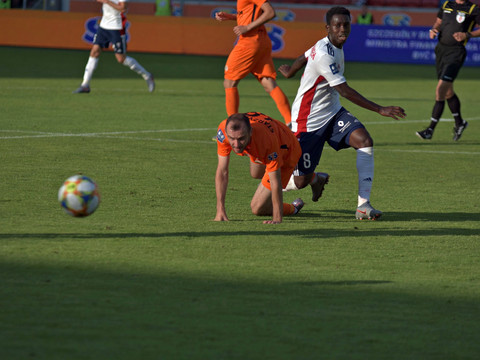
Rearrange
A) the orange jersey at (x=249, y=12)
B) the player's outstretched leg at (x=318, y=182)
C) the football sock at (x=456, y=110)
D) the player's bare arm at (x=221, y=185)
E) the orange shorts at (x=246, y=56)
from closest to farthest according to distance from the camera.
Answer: the player's bare arm at (x=221, y=185) < the player's outstretched leg at (x=318, y=182) < the orange shorts at (x=246, y=56) < the orange jersey at (x=249, y=12) < the football sock at (x=456, y=110)

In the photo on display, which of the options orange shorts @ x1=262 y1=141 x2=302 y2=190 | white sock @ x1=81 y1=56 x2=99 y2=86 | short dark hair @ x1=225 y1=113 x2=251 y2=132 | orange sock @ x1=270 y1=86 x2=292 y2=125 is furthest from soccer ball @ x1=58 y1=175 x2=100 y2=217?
white sock @ x1=81 y1=56 x2=99 y2=86

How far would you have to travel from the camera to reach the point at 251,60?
40.2ft

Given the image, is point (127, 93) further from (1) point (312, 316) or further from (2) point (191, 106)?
(1) point (312, 316)

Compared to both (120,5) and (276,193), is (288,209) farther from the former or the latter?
(120,5)

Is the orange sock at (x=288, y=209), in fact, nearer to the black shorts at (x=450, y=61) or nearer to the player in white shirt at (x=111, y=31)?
the black shorts at (x=450, y=61)

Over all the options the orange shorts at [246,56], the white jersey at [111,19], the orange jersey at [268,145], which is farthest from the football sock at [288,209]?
the white jersey at [111,19]

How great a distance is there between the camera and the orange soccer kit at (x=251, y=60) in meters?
12.1

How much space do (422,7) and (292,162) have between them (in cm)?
3540

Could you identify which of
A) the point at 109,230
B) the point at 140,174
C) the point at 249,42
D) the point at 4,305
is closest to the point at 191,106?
the point at 249,42

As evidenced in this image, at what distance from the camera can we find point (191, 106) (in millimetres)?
17203

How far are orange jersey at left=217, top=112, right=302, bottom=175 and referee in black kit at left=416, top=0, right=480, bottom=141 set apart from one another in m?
6.39

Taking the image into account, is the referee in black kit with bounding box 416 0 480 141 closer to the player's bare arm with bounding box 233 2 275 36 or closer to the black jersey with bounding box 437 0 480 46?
the black jersey with bounding box 437 0 480 46

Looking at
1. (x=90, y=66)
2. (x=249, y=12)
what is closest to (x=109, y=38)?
(x=90, y=66)

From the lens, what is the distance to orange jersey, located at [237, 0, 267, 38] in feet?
40.8
